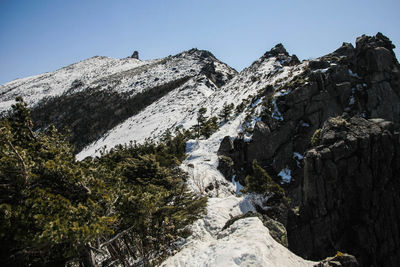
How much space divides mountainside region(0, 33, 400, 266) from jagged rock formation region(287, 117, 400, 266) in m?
0.10

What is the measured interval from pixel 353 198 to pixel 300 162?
16581 millimetres

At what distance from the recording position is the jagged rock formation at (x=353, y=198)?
75.8 ft

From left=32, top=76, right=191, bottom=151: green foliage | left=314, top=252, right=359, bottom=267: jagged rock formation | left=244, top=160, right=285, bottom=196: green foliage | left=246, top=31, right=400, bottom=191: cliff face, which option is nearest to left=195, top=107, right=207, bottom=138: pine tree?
left=246, top=31, right=400, bottom=191: cliff face

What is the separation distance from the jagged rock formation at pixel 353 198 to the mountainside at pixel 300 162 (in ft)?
0.34

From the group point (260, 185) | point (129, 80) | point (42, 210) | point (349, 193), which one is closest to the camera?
point (42, 210)

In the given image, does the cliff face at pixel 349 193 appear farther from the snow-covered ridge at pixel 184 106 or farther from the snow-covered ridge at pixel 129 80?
the snow-covered ridge at pixel 129 80

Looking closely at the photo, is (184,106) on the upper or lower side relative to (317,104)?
upper

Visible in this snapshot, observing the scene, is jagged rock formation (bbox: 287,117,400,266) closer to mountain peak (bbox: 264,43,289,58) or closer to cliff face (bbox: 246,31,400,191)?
cliff face (bbox: 246,31,400,191)

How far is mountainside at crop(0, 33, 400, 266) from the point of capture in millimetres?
12531

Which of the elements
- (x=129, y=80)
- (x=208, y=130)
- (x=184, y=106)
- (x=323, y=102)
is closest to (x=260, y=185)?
(x=208, y=130)

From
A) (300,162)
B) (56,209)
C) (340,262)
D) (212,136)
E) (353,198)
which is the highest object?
(212,136)

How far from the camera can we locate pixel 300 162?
1626 inches

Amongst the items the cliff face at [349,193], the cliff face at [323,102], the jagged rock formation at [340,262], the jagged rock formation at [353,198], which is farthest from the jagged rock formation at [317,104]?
the jagged rock formation at [340,262]

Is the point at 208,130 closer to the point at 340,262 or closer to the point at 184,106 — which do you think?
the point at 184,106
